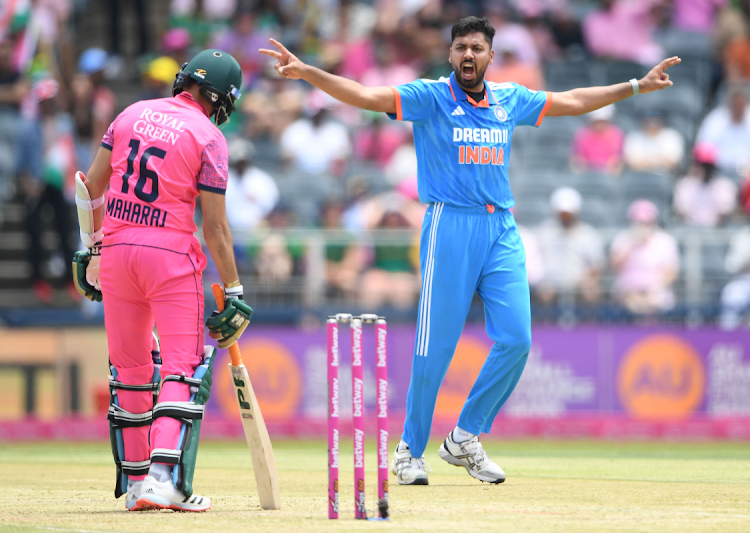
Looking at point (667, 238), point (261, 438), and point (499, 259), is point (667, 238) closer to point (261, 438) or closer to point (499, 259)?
point (499, 259)

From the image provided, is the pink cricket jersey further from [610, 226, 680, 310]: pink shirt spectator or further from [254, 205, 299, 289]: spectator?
[610, 226, 680, 310]: pink shirt spectator

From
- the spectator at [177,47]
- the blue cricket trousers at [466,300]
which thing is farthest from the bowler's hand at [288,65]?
the spectator at [177,47]

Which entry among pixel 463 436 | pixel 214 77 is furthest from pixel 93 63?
pixel 463 436

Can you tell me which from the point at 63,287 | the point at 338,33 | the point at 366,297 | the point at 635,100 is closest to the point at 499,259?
the point at 366,297

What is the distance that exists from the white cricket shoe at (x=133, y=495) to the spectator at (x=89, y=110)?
9.56 m

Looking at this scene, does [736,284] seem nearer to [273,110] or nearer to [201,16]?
[273,110]

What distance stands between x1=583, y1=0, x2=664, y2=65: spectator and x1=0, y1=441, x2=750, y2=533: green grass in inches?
315

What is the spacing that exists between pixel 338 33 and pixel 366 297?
607cm

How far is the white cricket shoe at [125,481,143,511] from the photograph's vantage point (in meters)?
5.53

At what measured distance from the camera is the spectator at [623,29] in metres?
16.7

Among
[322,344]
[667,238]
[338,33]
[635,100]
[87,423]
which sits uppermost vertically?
[338,33]

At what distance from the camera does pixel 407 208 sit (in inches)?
529

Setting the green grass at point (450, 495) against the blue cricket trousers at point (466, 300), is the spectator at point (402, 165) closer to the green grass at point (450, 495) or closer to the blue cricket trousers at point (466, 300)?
the green grass at point (450, 495)

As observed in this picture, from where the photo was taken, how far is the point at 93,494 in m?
6.47
